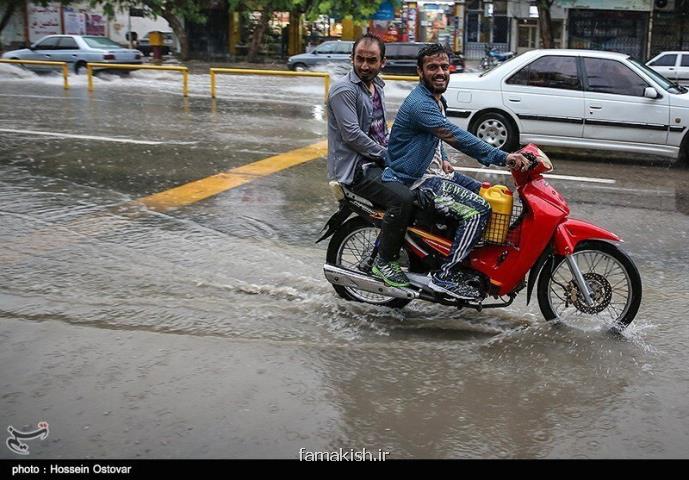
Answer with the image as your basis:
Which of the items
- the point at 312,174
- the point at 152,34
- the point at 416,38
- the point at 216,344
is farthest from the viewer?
the point at 416,38

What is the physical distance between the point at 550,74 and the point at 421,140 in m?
7.15

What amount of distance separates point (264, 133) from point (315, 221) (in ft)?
18.6

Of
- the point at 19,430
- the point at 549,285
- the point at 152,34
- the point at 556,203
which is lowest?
the point at 19,430

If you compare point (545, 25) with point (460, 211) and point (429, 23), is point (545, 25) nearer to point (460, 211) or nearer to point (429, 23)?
point (429, 23)

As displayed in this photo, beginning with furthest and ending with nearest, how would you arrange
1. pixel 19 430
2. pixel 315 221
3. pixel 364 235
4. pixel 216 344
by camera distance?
pixel 315 221 < pixel 364 235 < pixel 216 344 < pixel 19 430

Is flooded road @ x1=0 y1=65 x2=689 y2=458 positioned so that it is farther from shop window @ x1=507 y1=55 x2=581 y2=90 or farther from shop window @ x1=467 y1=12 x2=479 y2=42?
shop window @ x1=467 y1=12 x2=479 y2=42

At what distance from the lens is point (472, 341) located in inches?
196

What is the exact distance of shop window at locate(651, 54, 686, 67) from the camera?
25.2 m

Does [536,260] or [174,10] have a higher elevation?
[174,10]

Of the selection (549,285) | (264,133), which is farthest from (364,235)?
(264,133)

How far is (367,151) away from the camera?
5160mm

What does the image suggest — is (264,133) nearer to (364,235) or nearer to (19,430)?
(364,235)

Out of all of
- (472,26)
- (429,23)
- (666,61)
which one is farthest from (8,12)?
(666,61)

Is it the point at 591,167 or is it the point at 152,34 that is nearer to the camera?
the point at 591,167
